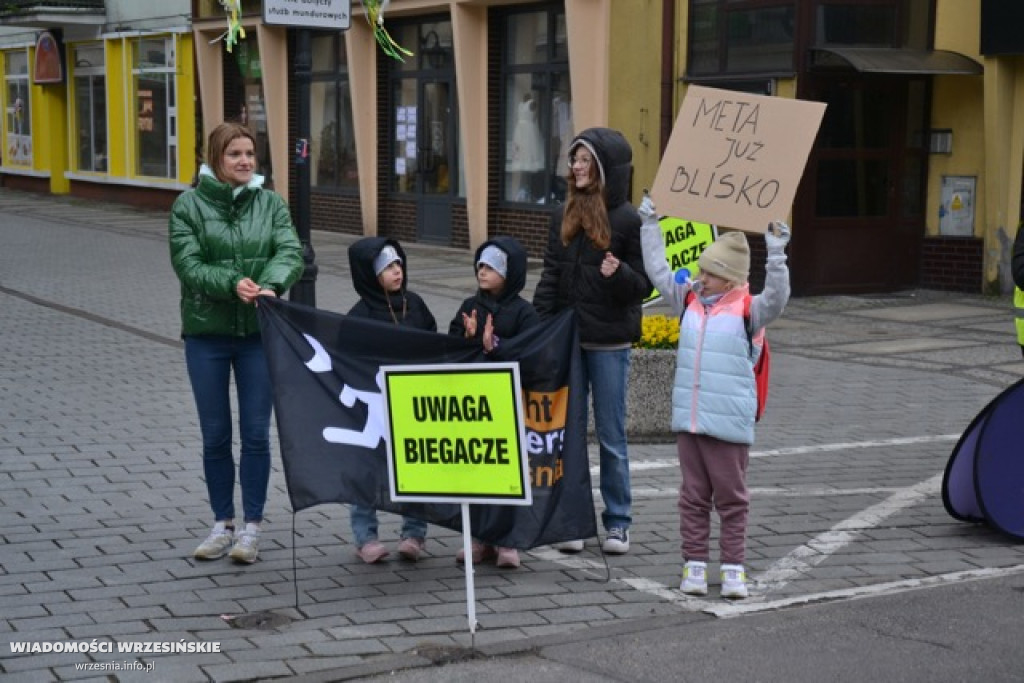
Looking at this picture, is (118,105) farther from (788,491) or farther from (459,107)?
(788,491)

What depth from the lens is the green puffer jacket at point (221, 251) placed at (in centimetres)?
652

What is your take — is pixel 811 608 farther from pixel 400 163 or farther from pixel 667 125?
pixel 400 163

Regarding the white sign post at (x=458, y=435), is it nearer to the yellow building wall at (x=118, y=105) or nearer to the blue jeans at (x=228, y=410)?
the blue jeans at (x=228, y=410)

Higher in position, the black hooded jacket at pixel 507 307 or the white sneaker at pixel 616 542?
the black hooded jacket at pixel 507 307

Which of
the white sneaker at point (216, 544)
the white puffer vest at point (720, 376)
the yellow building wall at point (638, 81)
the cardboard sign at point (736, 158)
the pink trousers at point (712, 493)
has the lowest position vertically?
the white sneaker at point (216, 544)

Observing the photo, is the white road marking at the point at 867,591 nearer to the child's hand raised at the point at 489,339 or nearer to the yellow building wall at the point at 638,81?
the child's hand raised at the point at 489,339

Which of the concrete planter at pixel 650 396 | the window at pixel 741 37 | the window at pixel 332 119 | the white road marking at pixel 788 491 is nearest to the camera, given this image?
the white road marking at pixel 788 491

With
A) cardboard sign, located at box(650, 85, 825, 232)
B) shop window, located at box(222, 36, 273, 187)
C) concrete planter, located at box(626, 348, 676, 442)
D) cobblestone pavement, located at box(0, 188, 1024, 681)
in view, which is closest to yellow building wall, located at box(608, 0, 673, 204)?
cobblestone pavement, located at box(0, 188, 1024, 681)

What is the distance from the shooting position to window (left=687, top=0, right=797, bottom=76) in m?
16.5

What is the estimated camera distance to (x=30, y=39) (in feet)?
122

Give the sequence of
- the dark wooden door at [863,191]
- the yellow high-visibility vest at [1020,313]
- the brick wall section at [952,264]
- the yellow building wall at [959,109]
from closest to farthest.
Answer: the yellow high-visibility vest at [1020,313] < the dark wooden door at [863,191] < the yellow building wall at [959,109] < the brick wall section at [952,264]

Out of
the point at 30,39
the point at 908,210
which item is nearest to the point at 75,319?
the point at 908,210

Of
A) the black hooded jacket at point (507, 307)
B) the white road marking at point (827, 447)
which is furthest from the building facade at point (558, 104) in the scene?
the white road marking at point (827, 447)

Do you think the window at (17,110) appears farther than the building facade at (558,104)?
Yes
